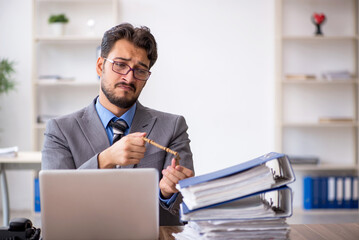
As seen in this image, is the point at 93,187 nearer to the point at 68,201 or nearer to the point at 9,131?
the point at 68,201

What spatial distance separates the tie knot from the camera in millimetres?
2094

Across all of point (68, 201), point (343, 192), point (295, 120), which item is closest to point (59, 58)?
point (295, 120)

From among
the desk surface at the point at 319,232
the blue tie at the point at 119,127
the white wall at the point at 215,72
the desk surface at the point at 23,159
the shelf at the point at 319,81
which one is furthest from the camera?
the white wall at the point at 215,72

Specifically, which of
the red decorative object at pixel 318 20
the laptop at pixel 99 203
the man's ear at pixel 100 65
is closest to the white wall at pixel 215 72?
the red decorative object at pixel 318 20

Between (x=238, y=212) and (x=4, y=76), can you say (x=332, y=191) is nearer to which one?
(x=4, y=76)

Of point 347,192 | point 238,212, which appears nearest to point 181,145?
point 238,212

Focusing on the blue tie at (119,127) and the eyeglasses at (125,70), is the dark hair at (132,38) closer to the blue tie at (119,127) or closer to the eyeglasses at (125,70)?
the eyeglasses at (125,70)

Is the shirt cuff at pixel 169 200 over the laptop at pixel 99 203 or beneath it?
beneath

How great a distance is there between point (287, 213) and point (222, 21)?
171 inches

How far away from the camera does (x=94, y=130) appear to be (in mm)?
2057

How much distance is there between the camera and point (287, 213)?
1245 mm

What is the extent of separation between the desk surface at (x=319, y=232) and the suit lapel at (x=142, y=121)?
0.63 m

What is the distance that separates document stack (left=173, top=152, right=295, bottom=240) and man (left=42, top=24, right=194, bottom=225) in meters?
0.67

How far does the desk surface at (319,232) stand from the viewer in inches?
56.6
